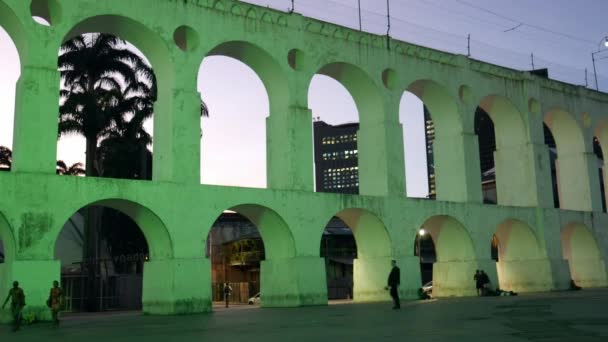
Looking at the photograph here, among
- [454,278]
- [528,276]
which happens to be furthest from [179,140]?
[528,276]

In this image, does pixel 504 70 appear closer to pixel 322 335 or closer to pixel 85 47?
pixel 85 47

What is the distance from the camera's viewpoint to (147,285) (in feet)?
75.2

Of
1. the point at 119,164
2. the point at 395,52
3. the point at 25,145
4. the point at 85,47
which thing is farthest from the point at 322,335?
the point at 119,164

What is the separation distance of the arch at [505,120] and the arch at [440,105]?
2837mm

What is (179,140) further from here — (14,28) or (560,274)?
(560,274)

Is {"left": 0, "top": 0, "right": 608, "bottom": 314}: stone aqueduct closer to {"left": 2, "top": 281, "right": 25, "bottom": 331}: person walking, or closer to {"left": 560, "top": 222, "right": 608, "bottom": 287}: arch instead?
{"left": 560, "top": 222, "right": 608, "bottom": 287}: arch

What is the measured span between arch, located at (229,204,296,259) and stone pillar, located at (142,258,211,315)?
294 centimetres

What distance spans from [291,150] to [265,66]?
3.40 metres

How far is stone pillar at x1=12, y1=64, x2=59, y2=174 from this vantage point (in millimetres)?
20281

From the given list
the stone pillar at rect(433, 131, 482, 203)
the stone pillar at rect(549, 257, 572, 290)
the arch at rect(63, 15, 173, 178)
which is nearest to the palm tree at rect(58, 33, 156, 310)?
the arch at rect(63, 15, 173, 178)

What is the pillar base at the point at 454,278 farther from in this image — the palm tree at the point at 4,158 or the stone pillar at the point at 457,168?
the palm tree at the point at 4,158

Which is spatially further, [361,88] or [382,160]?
[361,88]

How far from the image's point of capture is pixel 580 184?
37094 mm

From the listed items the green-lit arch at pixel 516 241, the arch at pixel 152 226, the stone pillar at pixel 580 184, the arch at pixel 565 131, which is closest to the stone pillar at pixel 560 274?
the green-lit arch at pixel 516 241
